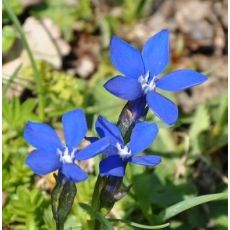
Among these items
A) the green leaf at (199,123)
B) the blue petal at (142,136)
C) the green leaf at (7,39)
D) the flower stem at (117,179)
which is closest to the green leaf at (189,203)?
the flower stem at (117,179)

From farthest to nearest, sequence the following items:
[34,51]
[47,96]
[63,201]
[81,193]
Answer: [34,51] < [47,96] < [81,193] < [63,201]

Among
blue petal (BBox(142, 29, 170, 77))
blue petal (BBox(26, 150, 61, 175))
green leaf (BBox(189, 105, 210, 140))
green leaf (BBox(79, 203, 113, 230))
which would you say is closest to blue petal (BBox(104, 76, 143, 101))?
blue petal (BBox(142, 29, 170, 77))

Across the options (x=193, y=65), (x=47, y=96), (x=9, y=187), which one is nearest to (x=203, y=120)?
(x=193, y=65)

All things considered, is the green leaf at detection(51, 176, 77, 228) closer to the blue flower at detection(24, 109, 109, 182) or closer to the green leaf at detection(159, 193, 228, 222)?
the blue flower at detection(24, 109, 109, 182)

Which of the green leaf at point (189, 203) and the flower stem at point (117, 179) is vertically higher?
the flower stem at point (117, 179)

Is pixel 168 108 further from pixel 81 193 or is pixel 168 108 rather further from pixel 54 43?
pixel 54 43

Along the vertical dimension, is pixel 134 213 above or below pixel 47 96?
below

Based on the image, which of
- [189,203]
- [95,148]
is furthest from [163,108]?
[189,203]

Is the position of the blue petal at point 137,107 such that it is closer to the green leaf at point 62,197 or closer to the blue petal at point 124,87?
the blue petal at point 124,87
